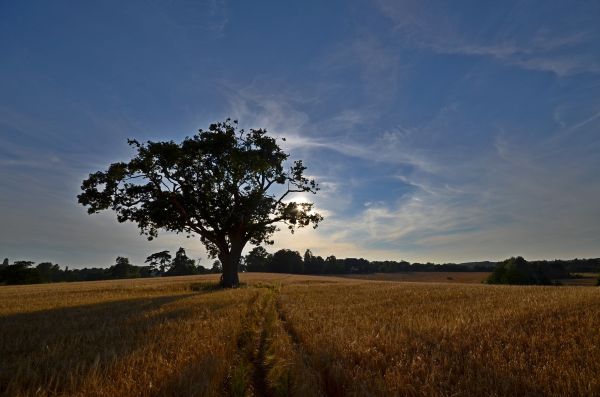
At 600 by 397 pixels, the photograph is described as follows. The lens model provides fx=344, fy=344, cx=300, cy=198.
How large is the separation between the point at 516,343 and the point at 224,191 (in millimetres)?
28842

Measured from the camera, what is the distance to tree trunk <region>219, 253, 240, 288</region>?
33.2 meters

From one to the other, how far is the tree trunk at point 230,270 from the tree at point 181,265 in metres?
101

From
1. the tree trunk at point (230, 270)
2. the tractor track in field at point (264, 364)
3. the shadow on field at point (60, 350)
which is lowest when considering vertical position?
the tractor track in field at point (264, 364)

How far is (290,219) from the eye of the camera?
116 feet

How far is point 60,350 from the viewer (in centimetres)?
630

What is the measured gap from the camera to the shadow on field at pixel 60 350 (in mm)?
4469

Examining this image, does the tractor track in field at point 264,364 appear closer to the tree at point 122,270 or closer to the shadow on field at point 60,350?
the shadow on field at point 60,350

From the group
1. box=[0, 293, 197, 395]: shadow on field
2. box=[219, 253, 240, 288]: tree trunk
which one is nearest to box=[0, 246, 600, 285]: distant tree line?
box=[219, 253, 240, 288]: tree trunk

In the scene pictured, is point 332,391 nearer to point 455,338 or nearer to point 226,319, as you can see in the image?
point 455,338

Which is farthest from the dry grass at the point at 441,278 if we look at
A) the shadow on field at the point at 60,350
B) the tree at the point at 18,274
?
the tree at the point at 18,274

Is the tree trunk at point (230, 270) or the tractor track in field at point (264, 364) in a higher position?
the tree trunk at point (230, 270)

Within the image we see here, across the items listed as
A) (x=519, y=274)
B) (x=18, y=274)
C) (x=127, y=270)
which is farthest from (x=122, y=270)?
(x=519, y=274)

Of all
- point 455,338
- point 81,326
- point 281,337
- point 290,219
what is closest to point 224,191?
point 290,219

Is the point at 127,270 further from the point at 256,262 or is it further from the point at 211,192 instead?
the point at 211,192
